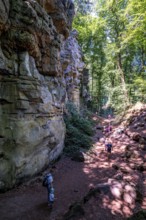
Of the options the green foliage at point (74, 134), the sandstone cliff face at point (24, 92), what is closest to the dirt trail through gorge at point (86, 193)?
the sandstone cliff face at point (24, 92)

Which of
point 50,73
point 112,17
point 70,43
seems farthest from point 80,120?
point 112,17

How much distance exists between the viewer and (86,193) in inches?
316

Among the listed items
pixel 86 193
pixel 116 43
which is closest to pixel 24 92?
pixel 86 193

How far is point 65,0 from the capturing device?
13.6 m

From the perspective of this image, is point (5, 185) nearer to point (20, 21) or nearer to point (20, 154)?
point (20, 154)

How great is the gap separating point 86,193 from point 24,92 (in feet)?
18.0

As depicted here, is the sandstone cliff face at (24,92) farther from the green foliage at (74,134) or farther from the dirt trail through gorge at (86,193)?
the green foliage at (74,134)

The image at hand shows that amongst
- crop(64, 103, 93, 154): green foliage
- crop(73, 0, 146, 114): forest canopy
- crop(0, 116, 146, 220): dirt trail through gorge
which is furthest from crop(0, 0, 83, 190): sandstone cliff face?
crop(73, 0, 146, 114): forest canopy

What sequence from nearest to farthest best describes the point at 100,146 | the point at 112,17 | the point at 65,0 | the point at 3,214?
1. the point at 3,214
2. the point at 65,0
3. the point at 100,146
4. the point at 112,17

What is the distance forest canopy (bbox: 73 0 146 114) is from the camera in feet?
65.7

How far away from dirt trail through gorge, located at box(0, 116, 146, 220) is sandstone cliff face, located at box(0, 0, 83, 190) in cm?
103

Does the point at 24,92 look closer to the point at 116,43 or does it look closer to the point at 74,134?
the point at 74,134

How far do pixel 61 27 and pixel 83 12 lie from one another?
17938 millimetres

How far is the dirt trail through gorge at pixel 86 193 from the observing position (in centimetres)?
605
